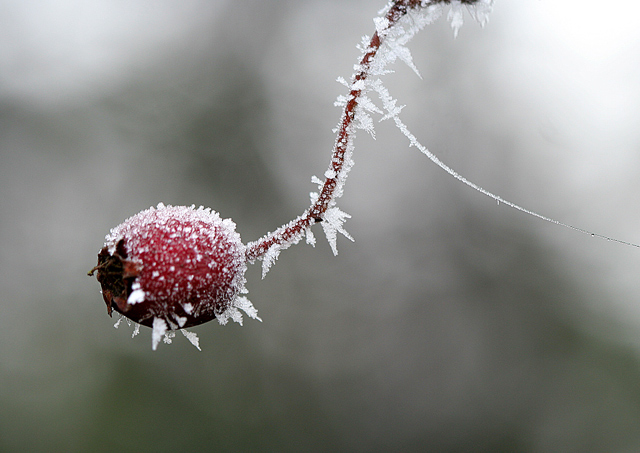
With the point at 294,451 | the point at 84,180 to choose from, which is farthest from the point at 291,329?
the point at 84,180

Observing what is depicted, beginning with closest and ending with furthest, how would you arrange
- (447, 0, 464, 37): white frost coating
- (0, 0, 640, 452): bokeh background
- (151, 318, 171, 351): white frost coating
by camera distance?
(447, 0, 464, 37): white frost coating → (151, 318, 171, 351): white frost coating → (0, 0, 640, 452): bokeh background

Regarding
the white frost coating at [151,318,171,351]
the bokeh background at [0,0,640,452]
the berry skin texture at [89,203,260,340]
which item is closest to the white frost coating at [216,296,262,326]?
the berry skin texture at [89,203,260,340]

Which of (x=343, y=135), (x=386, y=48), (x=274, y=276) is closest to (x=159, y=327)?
(x=343, y=135)

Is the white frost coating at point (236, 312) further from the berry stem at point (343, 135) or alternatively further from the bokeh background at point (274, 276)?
the bokeh background at point (274, 276)

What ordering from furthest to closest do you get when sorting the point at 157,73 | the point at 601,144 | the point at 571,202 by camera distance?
1. the point at 157,73
2. the point at 571,202
3. the point at 601,144

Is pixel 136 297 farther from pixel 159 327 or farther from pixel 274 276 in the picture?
pixel 274 276

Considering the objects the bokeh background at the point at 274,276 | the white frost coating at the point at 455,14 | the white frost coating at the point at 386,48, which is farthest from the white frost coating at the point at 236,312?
the bokeh background at the point at 274,276

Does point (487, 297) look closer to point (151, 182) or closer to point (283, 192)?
point (283, 192)

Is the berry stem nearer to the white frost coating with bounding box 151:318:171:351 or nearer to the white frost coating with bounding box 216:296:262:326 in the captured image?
the white frost coating with bounding box 216:296:262:326
